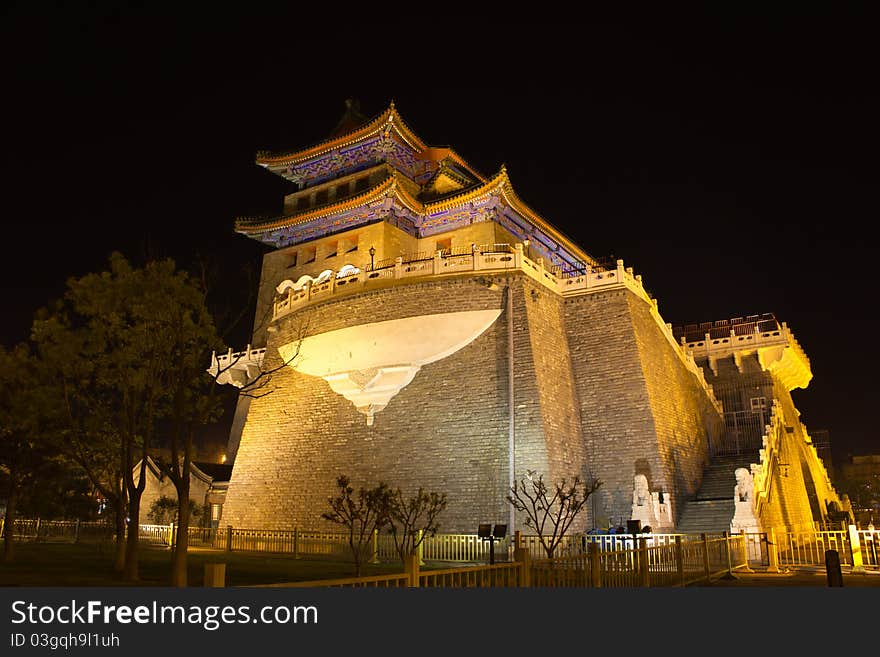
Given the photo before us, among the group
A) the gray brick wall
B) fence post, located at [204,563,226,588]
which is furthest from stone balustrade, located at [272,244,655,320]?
fence post, located at [204,563,226,588]

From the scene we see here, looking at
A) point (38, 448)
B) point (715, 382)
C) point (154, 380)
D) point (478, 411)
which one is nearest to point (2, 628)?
point (154, 380)

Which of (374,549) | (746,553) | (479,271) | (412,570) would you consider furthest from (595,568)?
(479,271)

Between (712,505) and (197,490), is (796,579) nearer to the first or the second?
(712,505)

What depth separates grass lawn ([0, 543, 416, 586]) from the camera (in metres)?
10.6

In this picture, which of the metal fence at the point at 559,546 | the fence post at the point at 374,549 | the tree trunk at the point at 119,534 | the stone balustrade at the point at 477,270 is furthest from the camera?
the stone balustrade at the point at 477,270

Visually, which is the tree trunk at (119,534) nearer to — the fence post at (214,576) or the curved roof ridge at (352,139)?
the fence post at (214,576)

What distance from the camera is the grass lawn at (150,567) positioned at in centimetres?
1059

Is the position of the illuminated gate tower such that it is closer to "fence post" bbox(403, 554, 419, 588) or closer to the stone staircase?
the stone staircase

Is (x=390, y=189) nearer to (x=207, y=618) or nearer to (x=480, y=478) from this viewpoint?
(x=480, y=478)

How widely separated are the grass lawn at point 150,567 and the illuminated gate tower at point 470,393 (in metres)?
2.91

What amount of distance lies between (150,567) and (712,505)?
13.1 m

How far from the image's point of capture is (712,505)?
17531mm

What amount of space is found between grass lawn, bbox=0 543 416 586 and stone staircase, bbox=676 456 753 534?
24.1 ft

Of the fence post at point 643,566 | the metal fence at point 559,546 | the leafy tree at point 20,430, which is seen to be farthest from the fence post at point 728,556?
the leafy tree at point 20,430
